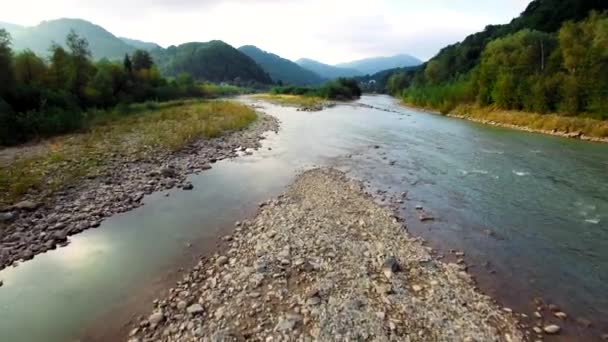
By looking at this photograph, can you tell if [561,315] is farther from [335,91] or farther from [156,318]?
[335,91]

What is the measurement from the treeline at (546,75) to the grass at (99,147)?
3279 centimetres

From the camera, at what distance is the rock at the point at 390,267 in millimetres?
8157

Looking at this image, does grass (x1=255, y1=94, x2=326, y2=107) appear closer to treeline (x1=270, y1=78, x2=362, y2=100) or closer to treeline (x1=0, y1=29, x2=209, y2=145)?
treeline (x1=270, y1=78, x2=362, y2=100)

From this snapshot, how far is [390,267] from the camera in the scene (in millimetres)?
8352

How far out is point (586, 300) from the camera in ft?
24.9

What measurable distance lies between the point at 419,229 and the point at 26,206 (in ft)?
44.9

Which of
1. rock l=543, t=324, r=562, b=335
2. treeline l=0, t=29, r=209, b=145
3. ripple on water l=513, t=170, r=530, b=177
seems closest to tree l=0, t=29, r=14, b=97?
treeline l=0, t=29, r=209, b=145

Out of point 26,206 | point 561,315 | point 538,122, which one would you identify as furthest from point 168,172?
point 538,122

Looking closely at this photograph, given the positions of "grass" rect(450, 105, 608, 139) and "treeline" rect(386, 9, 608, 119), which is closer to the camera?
"grass" rect(450, 105, 608, 139)

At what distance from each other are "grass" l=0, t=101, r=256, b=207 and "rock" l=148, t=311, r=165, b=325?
924cm

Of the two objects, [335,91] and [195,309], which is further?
[335,91]

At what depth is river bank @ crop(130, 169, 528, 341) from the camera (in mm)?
6332

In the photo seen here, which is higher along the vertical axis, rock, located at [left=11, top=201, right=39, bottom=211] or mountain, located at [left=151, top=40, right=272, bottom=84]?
mountain, located at [left=151, top=40, right=272, bottom=84]

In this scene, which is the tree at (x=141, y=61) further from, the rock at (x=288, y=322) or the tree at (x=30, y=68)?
the rock at (x=288, y=322)
